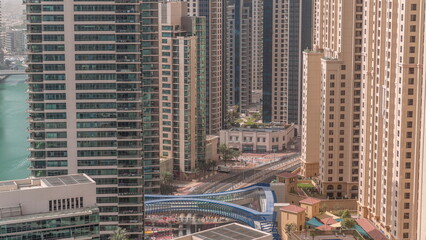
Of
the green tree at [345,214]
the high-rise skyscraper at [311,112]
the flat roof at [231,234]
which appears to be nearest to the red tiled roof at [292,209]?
the green tree at [345,214]

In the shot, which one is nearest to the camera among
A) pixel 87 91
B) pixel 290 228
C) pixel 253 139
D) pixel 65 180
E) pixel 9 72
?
pixel 65 180

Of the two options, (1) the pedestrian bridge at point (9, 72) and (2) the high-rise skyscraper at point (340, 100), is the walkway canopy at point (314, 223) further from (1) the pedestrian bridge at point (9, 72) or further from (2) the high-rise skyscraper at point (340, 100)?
(1) the pedestrian bridge at point (9, 72)

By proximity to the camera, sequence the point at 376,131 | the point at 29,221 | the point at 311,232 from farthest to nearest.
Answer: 1. the point at 376,131
2. the point at 311,232
3. the point at 29,221

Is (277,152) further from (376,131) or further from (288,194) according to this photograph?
(376,131)

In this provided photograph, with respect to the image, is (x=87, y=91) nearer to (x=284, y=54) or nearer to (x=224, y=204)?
(x=224, y=204)

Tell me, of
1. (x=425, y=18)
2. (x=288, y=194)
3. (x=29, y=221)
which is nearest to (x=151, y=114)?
(x=288, y=194)

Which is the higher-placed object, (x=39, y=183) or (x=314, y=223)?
(x=39, y=183)

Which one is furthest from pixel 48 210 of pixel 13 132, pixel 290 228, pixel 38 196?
pixel 13 132
